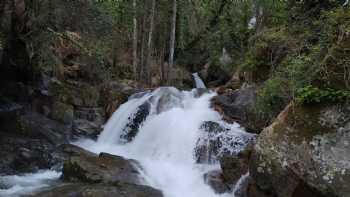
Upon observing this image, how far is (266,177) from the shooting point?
19.7ft

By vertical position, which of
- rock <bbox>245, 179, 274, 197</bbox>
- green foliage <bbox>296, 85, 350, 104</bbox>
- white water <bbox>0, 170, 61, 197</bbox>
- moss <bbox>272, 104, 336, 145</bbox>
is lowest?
Result: white water <bbox>0, 170, 61, 197</bbox>

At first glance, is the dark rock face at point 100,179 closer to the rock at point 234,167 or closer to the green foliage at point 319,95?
the rock at point 234,167

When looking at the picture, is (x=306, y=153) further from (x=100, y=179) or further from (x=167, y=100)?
(x=167, y=100)

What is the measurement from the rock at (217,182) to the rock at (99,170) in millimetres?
1415

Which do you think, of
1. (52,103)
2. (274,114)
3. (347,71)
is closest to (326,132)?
(347,71)

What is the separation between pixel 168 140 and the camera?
33.8 ft

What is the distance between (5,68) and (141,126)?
172 inches

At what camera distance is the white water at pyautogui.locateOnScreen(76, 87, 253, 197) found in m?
8.13

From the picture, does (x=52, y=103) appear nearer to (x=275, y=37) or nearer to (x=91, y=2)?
(x=91, y=2)

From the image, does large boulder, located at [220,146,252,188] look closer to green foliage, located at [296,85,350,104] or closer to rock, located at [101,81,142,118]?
green foliage, located at [296,85,350,104]

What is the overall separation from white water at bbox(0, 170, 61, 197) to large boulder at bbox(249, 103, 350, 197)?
13.6 feet

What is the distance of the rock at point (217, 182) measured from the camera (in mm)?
7436

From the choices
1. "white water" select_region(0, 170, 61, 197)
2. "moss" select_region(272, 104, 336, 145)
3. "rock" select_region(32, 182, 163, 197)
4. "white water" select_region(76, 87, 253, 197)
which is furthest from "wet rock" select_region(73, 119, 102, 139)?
"moss" select_region(272, 104, 336, 145)

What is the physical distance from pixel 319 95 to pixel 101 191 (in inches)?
157
